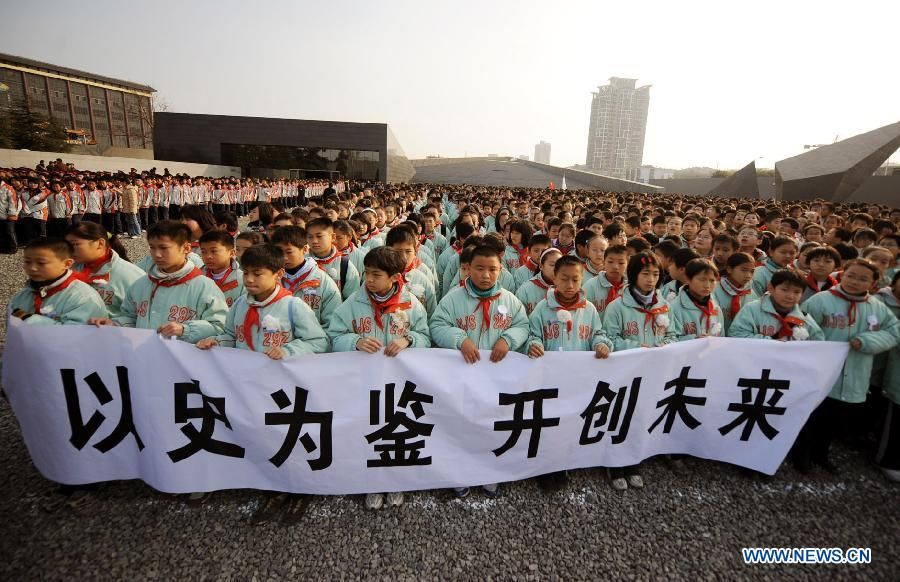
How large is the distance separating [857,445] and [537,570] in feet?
11.7

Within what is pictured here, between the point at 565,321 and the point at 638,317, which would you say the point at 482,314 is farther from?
the point at 638,317

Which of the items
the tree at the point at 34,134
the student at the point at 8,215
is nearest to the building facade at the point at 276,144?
the tree at the point at 34,134

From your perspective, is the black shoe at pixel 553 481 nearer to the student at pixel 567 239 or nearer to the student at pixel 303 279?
the student at pixel 303 279

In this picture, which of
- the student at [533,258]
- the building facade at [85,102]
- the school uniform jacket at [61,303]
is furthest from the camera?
the building facade at [85,102]

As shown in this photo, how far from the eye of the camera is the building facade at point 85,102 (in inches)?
1485

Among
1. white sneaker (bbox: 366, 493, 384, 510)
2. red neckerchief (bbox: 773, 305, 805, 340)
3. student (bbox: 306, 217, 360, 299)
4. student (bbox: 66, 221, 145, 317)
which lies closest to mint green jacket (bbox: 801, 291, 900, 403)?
red neckerchief (bbox: 773, 305, 805, 340)

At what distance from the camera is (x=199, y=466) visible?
3.04 meters

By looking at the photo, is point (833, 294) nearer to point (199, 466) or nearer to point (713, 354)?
point (713, 354)

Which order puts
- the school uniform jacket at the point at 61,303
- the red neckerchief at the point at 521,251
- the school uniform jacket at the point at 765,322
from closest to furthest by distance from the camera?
the school uniform jacket at the point at 61,303 < the school uniform jacket at the point at 765,322 < the red neckerchief at the point at 521,251

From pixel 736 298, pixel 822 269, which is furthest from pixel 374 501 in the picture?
pixel 822 269

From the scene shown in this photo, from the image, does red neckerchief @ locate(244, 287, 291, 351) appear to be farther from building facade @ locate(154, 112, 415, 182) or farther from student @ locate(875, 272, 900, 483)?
building facade @ locate(154, 112, 415, 182)

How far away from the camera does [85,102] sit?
43.9 metres

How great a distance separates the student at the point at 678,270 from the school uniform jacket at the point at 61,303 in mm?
4698

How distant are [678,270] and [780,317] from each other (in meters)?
0.98
